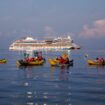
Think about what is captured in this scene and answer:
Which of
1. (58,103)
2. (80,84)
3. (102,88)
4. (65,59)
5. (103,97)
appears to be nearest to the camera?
(58,103)

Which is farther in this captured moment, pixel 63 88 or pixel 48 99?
pixel 63 88

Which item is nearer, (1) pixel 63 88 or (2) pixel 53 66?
(1) pixel 63 88

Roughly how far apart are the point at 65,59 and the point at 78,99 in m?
41.7

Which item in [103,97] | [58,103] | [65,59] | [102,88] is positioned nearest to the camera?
[58,103]

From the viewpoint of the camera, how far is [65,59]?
7538 cm

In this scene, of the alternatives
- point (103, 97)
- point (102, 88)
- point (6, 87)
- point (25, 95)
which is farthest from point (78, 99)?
point (6, 87)

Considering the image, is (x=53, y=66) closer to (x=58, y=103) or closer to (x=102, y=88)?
(x=102, y=88)

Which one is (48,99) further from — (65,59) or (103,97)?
(65,59)

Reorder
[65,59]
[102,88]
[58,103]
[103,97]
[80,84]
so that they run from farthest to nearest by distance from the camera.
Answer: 1. [65,59]
2. [80,84]
3. [102,88]
4. [103,97]
5. [58,103]

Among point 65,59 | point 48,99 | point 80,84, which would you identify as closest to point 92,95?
point 48,99

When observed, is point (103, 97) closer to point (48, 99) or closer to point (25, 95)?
point (48, 99)

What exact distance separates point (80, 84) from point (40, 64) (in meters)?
34.1

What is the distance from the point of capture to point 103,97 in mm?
34719

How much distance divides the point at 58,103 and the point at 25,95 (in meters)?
5.12
